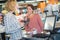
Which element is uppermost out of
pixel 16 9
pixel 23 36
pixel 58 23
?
pixel 16 9

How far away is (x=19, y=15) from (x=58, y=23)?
0.81 metres

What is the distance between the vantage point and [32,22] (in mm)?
3588

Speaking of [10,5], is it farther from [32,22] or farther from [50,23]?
[50,23]

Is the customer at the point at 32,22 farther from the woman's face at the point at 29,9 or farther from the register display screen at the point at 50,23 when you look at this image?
the register display screen at the point at 50,23

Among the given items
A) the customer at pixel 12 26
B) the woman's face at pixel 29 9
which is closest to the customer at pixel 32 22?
the woman's face at pixel 29 9

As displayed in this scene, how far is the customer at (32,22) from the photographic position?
3.55 meters

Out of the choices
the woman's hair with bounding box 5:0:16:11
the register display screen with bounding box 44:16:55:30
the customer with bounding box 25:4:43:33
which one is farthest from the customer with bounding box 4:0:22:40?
the register display screen with bounding box 44:16:55:30

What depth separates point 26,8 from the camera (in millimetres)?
3645

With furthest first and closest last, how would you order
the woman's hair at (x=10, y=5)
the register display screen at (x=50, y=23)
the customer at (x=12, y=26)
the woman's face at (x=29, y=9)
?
the woman's face at (x=29, y=9) < the woman's hair at (x=10, y=5) < the customer at (x=12, y=26) < the register display screen at (x=50, y=23)

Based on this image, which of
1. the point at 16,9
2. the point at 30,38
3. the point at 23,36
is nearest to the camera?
the point at 30,38

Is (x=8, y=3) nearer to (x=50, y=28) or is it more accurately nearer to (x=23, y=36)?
(x=23, y=36)

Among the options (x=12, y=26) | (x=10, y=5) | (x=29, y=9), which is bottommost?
(x=12, y=26)

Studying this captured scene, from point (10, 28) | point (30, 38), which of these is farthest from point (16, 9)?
point (30, 38)

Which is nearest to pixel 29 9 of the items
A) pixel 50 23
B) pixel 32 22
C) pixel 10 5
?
pixel 32 22
